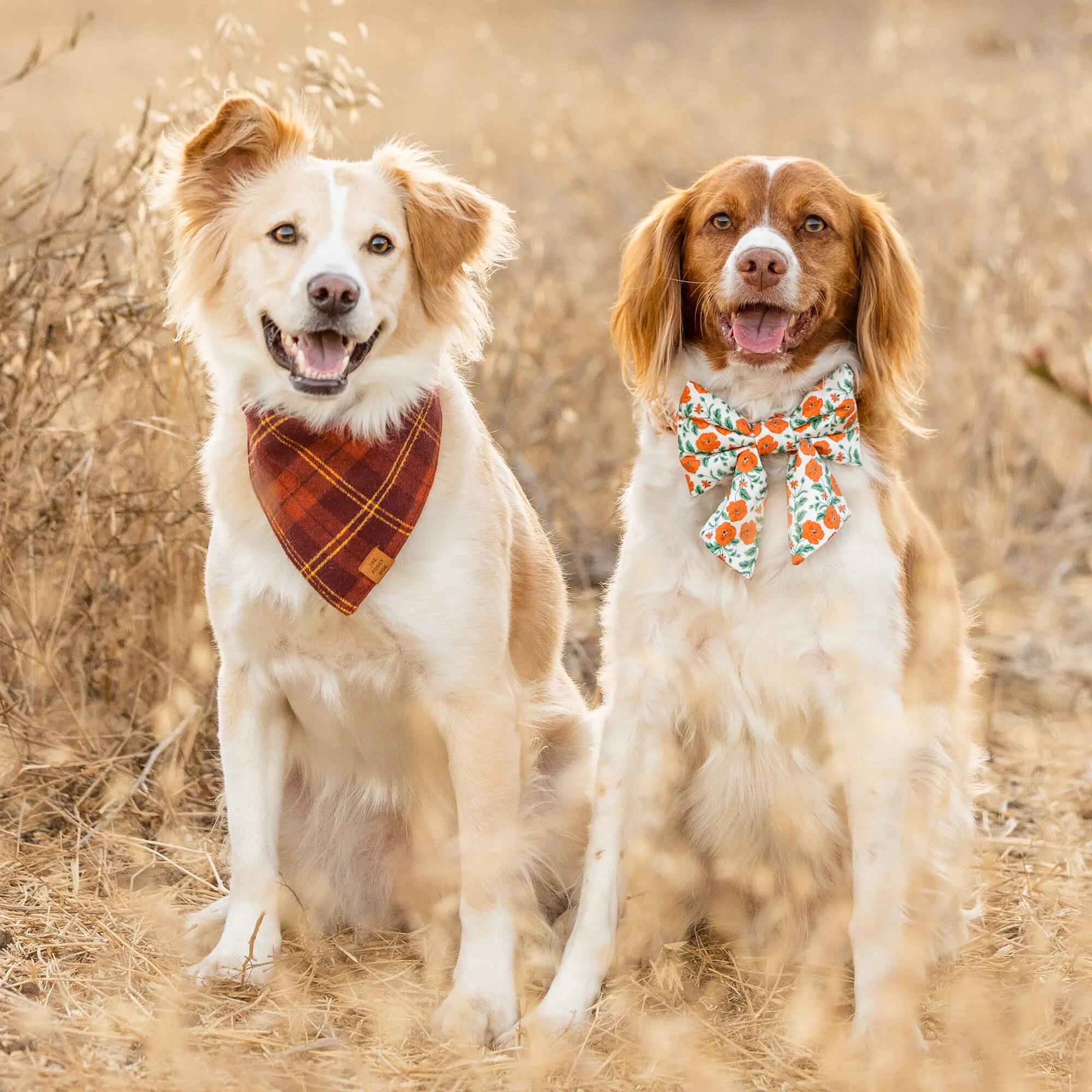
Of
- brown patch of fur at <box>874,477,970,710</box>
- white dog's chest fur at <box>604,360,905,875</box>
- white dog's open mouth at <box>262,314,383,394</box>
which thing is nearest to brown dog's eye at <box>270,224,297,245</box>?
white dog's open mouth at <box>262,314,383,394</box>

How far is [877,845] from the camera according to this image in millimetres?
2506

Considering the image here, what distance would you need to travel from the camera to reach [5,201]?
368 cm

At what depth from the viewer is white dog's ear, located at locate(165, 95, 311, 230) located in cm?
263

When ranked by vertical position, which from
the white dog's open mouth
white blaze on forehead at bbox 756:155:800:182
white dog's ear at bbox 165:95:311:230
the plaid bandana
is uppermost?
white blaze on forehead at bbox 756:155:800:182

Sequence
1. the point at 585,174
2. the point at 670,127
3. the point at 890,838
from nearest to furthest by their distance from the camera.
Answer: the point at 890,838, the point at 585,174, the point at 670,127

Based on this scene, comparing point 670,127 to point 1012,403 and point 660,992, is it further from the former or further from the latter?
point 660,992

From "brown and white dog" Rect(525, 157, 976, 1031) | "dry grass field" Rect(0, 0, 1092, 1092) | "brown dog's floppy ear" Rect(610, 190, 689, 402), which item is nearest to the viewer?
"dry grass field" Rect(0, 0, 1092, 1092)

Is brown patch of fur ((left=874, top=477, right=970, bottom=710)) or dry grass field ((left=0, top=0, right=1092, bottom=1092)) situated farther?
brown patch of fur ((left=874, top=477, right=970, bottom=710))

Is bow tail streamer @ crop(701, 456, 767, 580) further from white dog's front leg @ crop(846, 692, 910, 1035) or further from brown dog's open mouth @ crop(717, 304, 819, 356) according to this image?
white dog's front leg @ crop(846, 692, 910, 1035)

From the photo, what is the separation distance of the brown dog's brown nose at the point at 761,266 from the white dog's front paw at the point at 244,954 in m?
1.63

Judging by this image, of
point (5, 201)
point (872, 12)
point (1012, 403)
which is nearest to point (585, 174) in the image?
point (1012, 403)

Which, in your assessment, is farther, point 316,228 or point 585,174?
point 585,174

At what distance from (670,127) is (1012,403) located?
4.61 meters

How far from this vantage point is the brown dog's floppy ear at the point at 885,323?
269 centimetres
